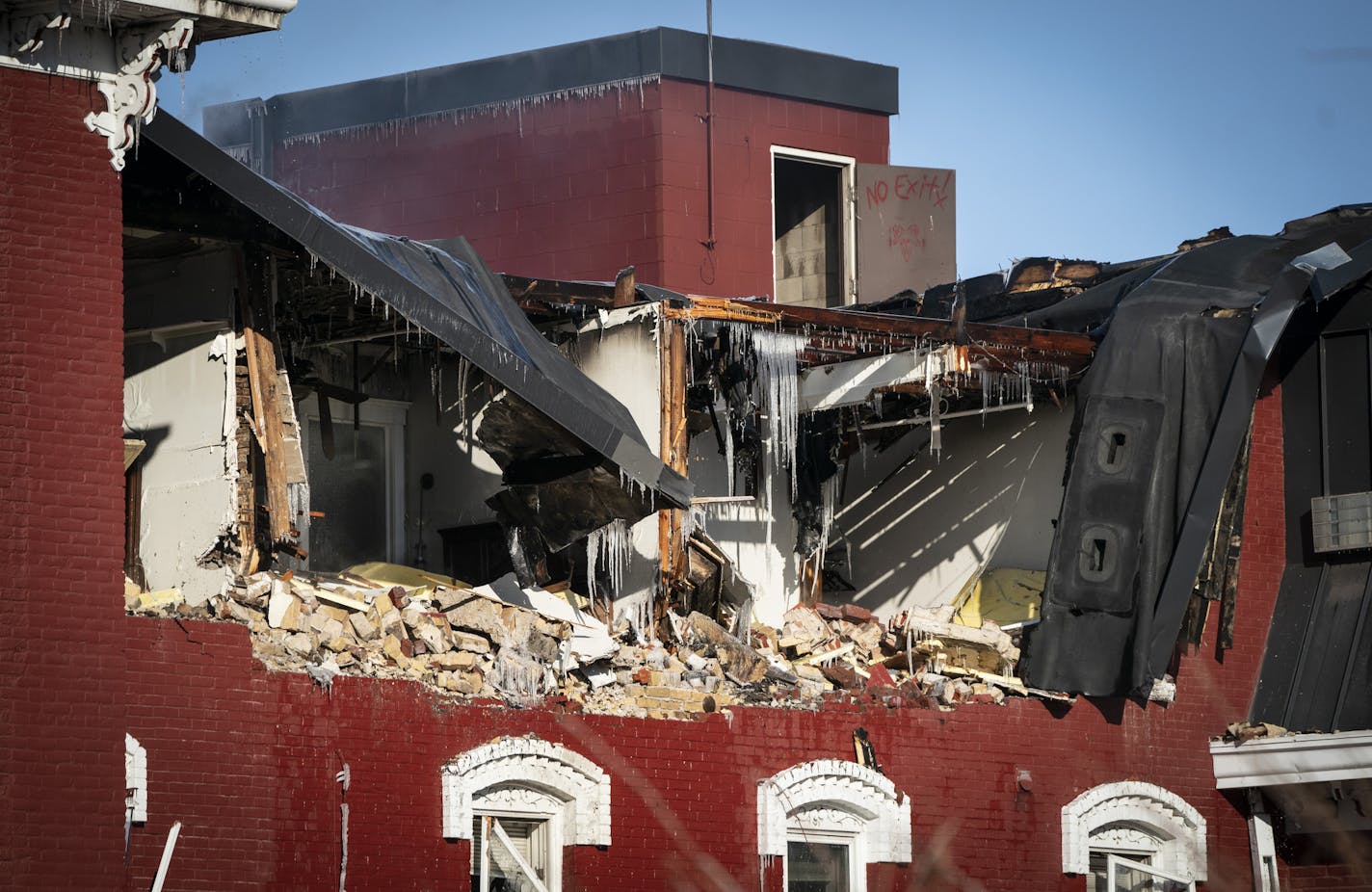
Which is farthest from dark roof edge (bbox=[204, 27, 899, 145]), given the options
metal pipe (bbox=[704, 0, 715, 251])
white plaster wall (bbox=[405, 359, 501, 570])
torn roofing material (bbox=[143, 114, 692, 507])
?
torn roofing material (bbox=[143, 114, 692, 507])

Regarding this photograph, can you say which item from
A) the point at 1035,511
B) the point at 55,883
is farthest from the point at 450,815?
the point at 1035,511

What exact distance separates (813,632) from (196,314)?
Answer: 6381mm

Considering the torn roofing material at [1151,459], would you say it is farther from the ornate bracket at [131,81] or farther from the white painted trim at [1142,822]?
the ornate bracket at [131,81]

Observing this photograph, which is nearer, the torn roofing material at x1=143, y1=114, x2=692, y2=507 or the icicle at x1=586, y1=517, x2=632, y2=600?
the torn roofing material at x1=143, y1=114, x2=692, y2=507

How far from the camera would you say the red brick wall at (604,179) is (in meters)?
25.8

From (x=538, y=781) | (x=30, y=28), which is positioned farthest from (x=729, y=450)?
(x=30, y=28)

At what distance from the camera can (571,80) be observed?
26328 mm

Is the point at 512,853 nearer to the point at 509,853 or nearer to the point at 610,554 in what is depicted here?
the point at 509,853

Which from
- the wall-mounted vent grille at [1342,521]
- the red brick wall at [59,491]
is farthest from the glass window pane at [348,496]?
the wall-mounted vent grille at [1342,521]

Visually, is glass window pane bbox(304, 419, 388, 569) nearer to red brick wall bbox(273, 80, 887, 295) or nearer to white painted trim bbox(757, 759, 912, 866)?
white painted trim bbox(757, 759, 912, 866)

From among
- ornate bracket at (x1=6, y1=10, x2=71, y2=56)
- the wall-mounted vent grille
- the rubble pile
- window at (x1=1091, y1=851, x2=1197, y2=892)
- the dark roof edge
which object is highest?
the dark roof edge

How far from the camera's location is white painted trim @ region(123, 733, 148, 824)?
12.9 metres

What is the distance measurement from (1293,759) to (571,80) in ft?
43.6

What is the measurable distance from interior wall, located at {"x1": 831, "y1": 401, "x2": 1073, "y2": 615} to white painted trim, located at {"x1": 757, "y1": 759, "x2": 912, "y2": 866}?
15.0 feet
